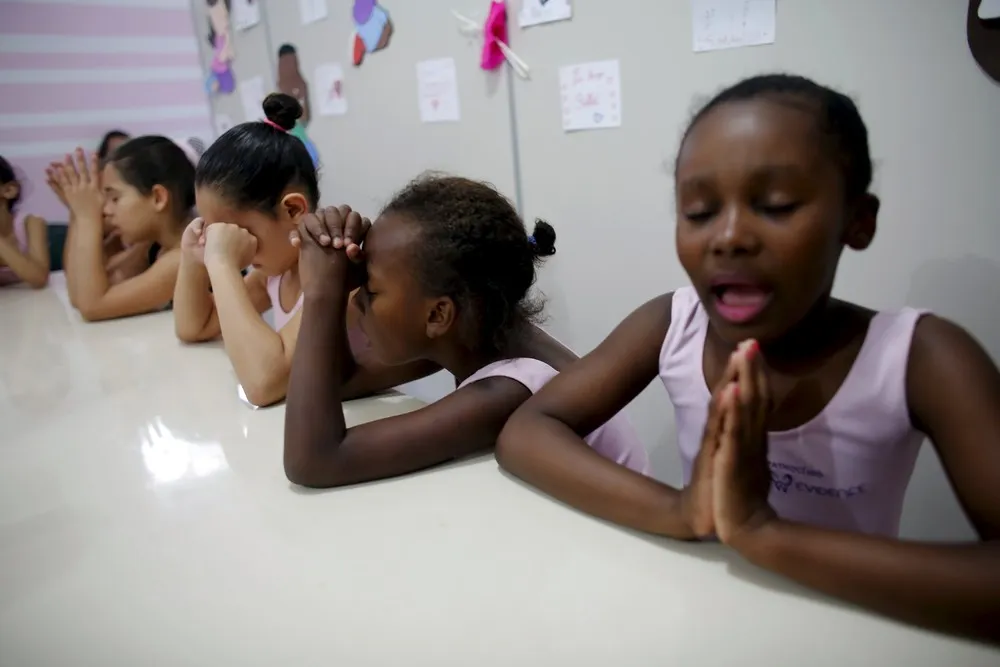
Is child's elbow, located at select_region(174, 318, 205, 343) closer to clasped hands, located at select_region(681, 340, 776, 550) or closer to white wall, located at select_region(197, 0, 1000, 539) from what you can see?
white wall, located at select_region(197, 0, 1000, 539)

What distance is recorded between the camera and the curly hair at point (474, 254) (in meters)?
0.74

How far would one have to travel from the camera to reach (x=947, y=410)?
46 centimetres

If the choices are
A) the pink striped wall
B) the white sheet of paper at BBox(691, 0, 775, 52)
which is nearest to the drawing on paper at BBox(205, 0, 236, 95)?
the pink striped wall

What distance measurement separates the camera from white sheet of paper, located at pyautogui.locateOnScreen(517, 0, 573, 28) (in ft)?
4.12

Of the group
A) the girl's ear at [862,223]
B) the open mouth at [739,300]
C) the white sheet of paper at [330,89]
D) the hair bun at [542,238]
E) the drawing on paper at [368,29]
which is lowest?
the open mouth at [739,300]

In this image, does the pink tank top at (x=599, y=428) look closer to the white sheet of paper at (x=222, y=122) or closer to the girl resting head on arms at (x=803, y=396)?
the girl resting head on arms at (x=803, y=396)

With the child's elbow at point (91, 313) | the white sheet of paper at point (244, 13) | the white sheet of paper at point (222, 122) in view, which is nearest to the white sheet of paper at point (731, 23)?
the child's elbow at point (91, 313)

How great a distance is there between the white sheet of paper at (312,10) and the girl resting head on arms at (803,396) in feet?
5.40

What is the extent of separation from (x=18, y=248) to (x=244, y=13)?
40.7 inches

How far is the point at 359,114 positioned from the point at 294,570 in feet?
5.11

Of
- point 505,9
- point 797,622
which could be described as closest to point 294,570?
point 797,622

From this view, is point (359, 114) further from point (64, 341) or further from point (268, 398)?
point (268, 398)

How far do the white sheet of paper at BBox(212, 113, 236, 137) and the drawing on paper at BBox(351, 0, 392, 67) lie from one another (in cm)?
112

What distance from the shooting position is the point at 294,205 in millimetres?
1064
